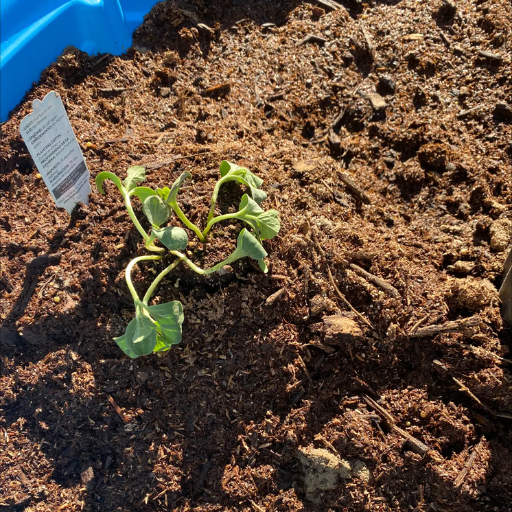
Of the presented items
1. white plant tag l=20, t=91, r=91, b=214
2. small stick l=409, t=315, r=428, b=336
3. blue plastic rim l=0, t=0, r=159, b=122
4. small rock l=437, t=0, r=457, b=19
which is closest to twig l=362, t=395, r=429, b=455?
small stick l=409, t=315, r=428, b=336

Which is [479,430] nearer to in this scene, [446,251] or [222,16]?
[446,251]

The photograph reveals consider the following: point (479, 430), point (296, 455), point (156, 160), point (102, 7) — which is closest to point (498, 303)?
point (479, 430)

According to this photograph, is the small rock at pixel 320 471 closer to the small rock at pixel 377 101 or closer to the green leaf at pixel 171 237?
the green leaf at pixel 171 237

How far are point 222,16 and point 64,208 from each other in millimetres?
1265

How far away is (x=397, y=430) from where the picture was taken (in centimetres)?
129

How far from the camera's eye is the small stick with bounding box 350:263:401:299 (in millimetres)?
1397

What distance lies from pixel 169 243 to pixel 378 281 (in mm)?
663

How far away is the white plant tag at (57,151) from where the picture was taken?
4.67 feet

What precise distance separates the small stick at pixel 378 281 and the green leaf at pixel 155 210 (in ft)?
1.99

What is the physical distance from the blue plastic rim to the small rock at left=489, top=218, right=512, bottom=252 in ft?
5.99

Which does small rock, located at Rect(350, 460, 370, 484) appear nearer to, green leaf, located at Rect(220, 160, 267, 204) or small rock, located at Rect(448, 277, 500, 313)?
small rock, located at Rect(448, 277, 500, 313)

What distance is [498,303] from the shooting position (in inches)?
55.2

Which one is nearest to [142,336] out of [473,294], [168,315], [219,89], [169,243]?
[168,315]

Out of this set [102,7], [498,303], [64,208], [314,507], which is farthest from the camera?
[102,7]
